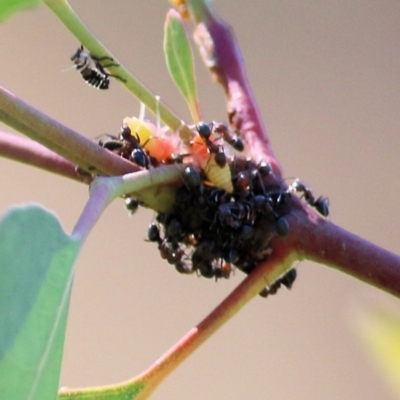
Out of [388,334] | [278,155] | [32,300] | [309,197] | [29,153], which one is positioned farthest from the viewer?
[278,155]

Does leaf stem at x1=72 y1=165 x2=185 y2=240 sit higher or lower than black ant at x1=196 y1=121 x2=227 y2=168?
lower

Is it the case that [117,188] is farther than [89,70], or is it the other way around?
[89,70]

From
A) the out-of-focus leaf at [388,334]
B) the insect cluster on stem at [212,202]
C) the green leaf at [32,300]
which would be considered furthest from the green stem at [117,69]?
the out-of-focus leaf at [388,334]

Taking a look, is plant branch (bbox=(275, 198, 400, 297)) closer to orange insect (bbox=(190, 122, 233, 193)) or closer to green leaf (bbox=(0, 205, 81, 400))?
orange insect (bbox=(190, 122, 233, 193))

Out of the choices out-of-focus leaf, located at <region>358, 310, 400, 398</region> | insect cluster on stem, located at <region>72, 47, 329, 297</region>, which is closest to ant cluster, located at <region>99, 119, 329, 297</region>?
insect cluster on stem, located at <region>72, 47, 329, 297</region>

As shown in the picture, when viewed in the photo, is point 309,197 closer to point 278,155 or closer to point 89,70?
→ point 89,70

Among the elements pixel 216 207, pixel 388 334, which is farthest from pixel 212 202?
pixel 388 334

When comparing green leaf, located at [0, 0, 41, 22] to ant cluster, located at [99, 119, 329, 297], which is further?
ant cluster, located at [99, 119, 329, 297]
